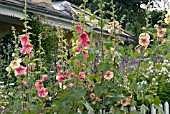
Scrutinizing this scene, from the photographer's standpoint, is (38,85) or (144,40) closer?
(38,85)

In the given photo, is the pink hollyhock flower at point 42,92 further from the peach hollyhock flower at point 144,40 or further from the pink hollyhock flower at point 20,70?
the peach hollyhock flower at point 144,40

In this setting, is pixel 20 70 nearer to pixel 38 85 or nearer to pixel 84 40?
pixel 38 85

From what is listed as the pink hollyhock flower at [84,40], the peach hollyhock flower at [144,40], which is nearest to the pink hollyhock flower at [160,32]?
the peach hollyhock flower at [144,40]

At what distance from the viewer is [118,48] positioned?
2689mm

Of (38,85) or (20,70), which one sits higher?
(20,70)

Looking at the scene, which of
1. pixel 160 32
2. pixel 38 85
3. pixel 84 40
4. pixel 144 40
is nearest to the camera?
pixel 84 40

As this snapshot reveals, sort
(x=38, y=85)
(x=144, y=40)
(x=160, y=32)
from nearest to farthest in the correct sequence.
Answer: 1. (x=38, y=85)
2. (x=144, y=40)
3. (x=160, y=32)

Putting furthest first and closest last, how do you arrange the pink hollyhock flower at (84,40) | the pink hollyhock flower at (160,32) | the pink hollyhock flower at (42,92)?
the pink hollyhock flower at (160,32), the pink hollyhock flower at (42,92), the pink hollyhock flower at (84,40)

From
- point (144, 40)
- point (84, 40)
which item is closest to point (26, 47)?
point (84, 40)

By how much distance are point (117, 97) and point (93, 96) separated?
190 millimetres

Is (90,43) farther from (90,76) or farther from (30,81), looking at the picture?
(30,81)

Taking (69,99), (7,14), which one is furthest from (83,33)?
(7,14)

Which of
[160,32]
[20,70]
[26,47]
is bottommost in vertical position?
[20,70]

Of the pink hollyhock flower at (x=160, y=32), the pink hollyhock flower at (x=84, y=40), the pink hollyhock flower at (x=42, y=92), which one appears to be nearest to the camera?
the pink hollyhock flower at (x=84, y=40)
